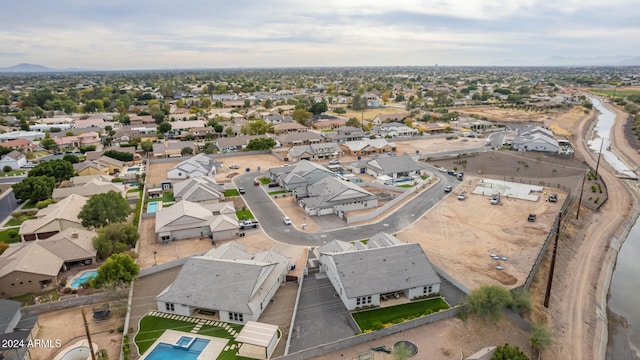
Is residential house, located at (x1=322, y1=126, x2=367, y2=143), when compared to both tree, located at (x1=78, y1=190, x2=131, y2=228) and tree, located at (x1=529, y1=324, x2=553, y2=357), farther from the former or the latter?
tree, located at (x1=529, y1=324, x2=553, y2=357)

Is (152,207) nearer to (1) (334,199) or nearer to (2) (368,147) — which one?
(1) (334,199)

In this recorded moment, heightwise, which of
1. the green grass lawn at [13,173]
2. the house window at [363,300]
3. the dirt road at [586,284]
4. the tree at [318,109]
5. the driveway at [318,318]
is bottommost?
the dirt road at [586,284]

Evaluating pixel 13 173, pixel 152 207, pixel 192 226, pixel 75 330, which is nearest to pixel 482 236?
pixel 192 226

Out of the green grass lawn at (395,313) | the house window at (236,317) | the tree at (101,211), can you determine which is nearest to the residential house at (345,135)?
the tree at (101,211)

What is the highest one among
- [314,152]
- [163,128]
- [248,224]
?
[163,128]

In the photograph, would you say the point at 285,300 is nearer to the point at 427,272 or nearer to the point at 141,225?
the point at 427,272

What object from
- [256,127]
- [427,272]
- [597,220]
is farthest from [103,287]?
[256,127]

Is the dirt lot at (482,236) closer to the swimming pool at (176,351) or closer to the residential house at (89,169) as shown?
the swimming pool at (176,351)
